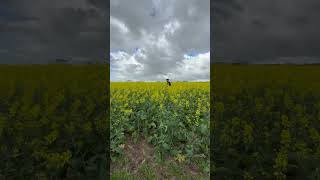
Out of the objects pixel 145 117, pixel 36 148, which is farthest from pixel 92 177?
pixel 145 117

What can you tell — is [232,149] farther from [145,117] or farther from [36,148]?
[145,117]

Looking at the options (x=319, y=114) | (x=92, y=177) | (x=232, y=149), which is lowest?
(x=92, y=177)

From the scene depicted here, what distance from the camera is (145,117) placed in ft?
22.9

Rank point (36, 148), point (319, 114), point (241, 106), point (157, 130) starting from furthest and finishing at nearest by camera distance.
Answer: point (157, 130), point (241, 106), point (319, 114), point (36, 148)

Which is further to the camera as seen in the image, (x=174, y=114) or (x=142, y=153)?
(x=174, y=114)

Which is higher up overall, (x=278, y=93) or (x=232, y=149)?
(x=278, y=93)

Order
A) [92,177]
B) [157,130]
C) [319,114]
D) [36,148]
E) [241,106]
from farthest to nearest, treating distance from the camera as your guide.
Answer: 1. [157,130]
2. [241,106]
3. [92,177]
4. [319,114]
5. [36,148]

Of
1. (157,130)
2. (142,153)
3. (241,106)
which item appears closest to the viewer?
(241,106)

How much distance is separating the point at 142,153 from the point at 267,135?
243 centimetres

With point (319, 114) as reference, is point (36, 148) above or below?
below

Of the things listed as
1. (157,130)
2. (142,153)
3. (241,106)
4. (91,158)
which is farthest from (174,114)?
(91,158)

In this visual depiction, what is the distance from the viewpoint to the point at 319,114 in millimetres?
4449

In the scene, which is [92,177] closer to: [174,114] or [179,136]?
[179,136]

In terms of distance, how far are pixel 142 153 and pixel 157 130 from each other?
74 centimetres
